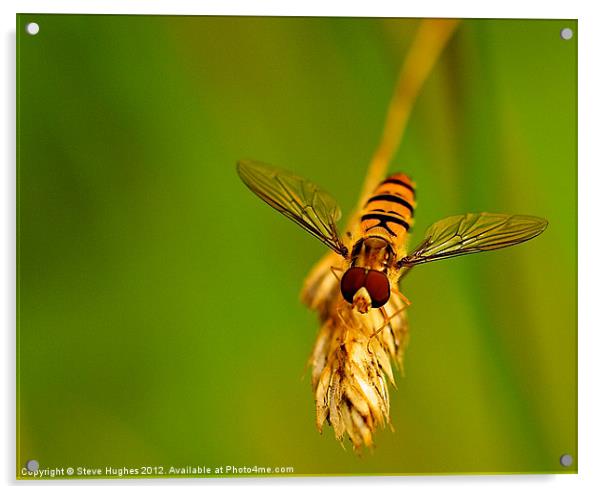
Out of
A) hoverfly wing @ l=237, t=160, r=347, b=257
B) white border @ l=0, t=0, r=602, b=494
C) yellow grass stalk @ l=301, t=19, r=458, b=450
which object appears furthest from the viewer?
white border @ l=0, t=0, r=602, b=494

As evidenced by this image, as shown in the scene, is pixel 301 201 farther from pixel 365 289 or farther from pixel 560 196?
pixel 560 196

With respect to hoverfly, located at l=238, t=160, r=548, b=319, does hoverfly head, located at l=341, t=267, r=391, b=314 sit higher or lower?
lower

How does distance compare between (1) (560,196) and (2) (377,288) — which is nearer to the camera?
(2) (377,288)

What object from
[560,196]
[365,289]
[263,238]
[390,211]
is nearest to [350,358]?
[365,289]

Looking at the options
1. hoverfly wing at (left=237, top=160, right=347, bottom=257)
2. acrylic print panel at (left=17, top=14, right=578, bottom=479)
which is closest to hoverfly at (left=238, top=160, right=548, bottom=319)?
hoverfly wing at (left=237, top=160, right=347, bottom=257)

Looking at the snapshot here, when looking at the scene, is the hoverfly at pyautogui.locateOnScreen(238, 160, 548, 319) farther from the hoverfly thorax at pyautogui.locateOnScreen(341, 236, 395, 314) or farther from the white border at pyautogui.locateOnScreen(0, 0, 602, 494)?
the white border at pyautogui.locateOnScreen(0, 0, 602, 494)
